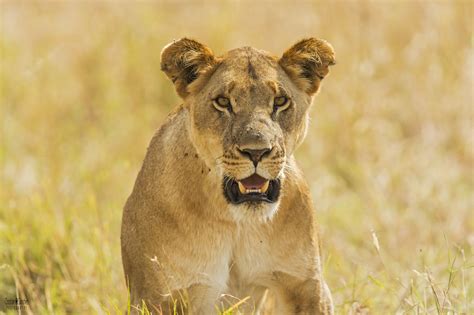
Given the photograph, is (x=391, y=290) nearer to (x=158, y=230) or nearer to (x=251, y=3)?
(x=158, y=230)

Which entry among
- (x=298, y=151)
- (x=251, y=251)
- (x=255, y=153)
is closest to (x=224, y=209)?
(x=251, y=251)

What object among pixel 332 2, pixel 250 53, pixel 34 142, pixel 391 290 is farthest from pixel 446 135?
pixel 250 53

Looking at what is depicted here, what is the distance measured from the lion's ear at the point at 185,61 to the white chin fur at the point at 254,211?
604 millimetres

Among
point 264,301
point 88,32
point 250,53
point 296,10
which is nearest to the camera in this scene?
point 250,53

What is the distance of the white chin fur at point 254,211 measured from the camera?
4.61 meters

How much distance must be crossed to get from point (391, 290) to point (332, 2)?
18.4 ft

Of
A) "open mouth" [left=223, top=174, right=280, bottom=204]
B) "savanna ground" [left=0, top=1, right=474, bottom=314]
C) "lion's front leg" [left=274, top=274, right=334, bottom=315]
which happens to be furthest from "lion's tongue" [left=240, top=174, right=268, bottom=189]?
"savanna ground" [left=0, top=1, right=474, bottom=314]

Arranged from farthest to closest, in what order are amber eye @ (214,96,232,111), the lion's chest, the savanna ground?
the savanna ground, the lion's chest, amber eye @ (214,96,232,111)

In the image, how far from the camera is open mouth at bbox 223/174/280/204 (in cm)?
459

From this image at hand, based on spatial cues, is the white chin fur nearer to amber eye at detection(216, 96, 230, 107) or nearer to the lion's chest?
the lion's chest

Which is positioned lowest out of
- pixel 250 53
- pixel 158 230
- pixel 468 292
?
pixel 468 292

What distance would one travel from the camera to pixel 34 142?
9.30m

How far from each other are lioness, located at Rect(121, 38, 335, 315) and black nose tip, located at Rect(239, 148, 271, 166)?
173 mm

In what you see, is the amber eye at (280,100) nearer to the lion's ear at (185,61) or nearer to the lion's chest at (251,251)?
the lion's ear at (185,61)
